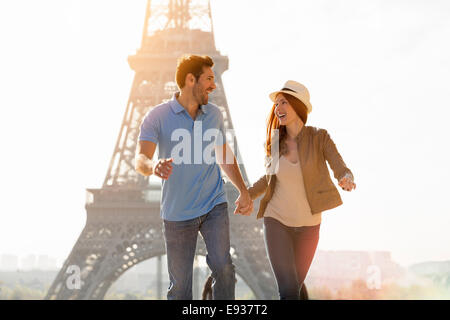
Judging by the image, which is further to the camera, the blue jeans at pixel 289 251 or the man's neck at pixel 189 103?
the man's neck at pixel 189 103

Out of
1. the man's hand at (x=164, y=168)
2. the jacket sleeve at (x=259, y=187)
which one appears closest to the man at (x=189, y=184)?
the man's hand at (x=164, y=168)

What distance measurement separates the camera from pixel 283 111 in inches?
163

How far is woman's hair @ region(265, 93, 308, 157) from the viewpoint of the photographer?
163 inches

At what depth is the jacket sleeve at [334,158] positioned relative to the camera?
156 inches

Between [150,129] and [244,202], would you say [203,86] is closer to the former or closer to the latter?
[150,129]

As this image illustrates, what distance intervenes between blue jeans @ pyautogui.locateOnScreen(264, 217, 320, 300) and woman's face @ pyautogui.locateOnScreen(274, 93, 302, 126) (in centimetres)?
73

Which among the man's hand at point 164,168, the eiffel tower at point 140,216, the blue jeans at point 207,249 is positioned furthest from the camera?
the eiffel tower at point 140,216

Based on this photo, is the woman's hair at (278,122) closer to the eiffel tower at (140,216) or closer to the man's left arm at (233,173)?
the man's left arm at (233,173)

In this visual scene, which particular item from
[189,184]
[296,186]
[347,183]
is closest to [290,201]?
[296,186]

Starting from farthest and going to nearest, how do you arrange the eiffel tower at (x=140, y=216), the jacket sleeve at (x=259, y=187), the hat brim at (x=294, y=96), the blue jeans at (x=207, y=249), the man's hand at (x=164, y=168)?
the eiffel tower at (x=140, y=216) → the jacket sleeve at (x=259, y=187) → the hat brim at (x=294, y=96) → the blue jeans at (x=207, y=249) → the man's hand at (x=164, y=168)

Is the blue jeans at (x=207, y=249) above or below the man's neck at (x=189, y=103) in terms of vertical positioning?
below

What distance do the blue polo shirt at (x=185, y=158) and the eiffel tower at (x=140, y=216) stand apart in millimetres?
Answer: 18688

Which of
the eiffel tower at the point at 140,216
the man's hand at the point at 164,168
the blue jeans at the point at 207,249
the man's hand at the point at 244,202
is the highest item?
the eiffel tower at the point at 140,216
